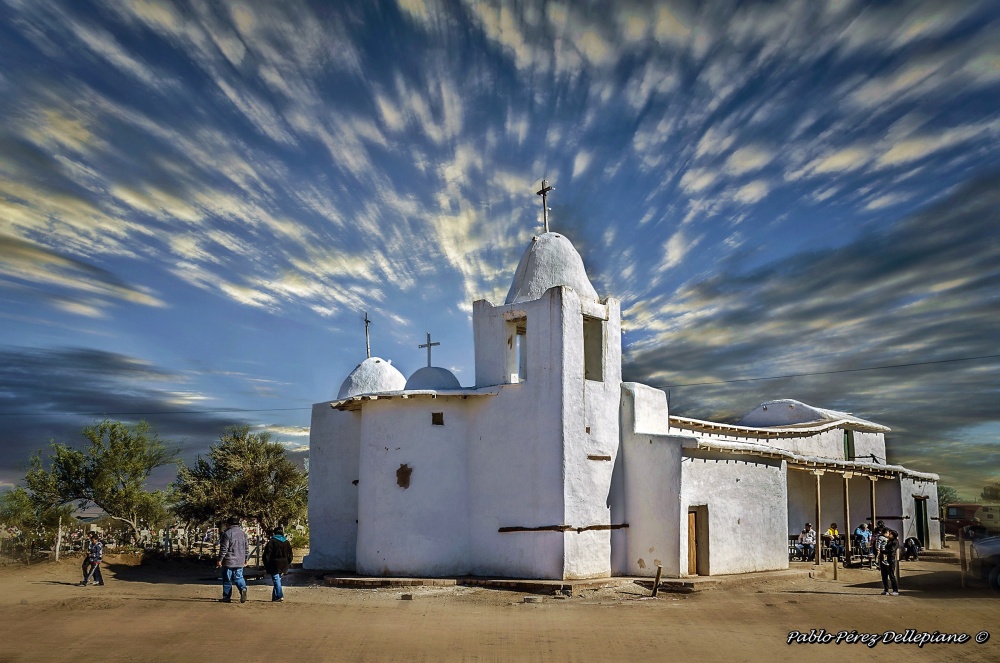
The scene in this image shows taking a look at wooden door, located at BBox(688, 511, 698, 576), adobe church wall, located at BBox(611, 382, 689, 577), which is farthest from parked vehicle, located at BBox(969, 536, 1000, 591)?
adobe church wall, located at BBox(611, 382, 689, 577)

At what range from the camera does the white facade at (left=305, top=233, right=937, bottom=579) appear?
17.7 metres

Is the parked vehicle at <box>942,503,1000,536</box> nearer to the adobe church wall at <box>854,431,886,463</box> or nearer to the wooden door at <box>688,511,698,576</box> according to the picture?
the adobe church wall at <box>854,431,886,463</box>

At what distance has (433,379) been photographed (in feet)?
65.7

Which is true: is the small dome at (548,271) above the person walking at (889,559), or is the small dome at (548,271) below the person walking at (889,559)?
above

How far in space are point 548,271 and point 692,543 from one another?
7.86m

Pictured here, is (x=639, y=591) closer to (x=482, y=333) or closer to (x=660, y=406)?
(x=660, y=406)

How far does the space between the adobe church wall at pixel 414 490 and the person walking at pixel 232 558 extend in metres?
4.02

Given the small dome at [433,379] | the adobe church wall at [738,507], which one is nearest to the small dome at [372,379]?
the small dome at [433,379]

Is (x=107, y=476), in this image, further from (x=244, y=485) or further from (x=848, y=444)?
(x=848, y=444)

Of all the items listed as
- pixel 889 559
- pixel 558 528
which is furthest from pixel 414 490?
pixel 889 559

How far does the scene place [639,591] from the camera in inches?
Answer: 655

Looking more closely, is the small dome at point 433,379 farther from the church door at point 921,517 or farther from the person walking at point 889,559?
the church door at point 921,517

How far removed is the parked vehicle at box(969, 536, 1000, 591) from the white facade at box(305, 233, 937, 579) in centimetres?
479

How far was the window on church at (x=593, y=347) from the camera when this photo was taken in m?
19.7
